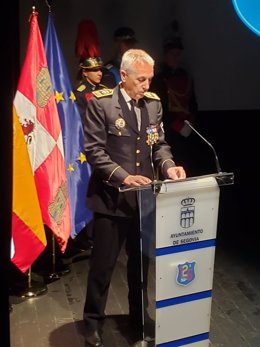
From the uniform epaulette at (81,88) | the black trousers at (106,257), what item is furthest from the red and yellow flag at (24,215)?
the uniform epaulette at (81,88)

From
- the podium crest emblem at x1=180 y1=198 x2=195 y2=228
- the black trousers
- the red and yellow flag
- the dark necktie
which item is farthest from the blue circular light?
the red and yellow flag

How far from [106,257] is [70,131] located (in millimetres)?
1039

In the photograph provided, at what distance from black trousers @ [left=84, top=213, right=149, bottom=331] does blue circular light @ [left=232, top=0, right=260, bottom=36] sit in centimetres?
92

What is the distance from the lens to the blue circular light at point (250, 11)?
1988 millimetres

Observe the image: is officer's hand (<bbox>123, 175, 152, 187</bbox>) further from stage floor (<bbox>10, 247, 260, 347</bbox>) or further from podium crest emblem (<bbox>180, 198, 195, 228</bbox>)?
stage floor (<bbox>10, 247, 260, 347</bbox>)

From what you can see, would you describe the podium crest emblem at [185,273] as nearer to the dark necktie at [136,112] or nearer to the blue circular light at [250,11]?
the dark necktie at [136,112]

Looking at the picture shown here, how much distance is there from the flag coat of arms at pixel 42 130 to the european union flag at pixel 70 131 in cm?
17

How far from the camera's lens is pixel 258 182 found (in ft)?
17.2

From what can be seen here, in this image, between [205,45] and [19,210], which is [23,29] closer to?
[205,45]

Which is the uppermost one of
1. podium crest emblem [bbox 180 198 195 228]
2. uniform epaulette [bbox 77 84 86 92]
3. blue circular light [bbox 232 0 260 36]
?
blue circular light [bbox 232 0 260 36]

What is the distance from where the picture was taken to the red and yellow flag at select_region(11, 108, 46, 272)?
2.54m

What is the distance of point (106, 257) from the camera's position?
7.62 ft

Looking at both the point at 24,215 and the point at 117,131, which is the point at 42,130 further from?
the point at 117,131

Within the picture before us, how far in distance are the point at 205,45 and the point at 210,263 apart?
3571 millimetres
